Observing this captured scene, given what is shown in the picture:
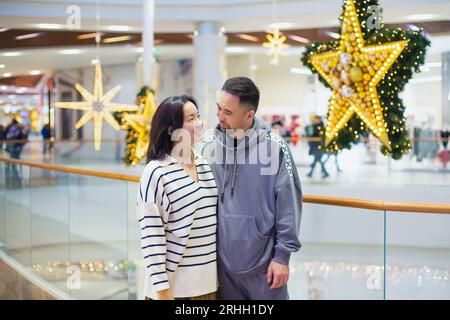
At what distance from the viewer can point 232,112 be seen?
2.15 metres

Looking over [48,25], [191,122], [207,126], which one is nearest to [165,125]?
[191,122]

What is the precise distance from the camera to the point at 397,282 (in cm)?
336

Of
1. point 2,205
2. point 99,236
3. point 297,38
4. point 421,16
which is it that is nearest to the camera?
point 99,236

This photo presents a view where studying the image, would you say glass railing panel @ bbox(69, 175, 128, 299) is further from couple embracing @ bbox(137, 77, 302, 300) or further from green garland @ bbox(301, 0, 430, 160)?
couple embracing @ bbox(137, 77, 302, 300)

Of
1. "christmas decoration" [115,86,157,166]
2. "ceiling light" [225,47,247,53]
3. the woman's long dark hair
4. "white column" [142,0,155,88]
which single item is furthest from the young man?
Result: "ceiling light" [225,47,247,53]

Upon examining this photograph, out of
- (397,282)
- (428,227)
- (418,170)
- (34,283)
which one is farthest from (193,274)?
(418,170)

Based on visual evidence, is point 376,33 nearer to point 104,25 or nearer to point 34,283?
point 34,283

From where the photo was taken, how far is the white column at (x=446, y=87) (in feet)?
38.0

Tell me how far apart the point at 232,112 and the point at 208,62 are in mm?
9711

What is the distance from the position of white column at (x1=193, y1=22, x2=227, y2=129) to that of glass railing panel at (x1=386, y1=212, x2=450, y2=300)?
8099mm

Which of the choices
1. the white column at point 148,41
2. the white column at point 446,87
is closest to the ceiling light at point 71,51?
the white column at point 148,41

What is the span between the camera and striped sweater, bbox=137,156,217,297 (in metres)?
2.11

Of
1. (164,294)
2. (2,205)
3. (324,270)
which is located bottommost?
(324,270)

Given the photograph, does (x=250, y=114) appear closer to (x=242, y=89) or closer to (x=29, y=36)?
(x=242, y=89)
